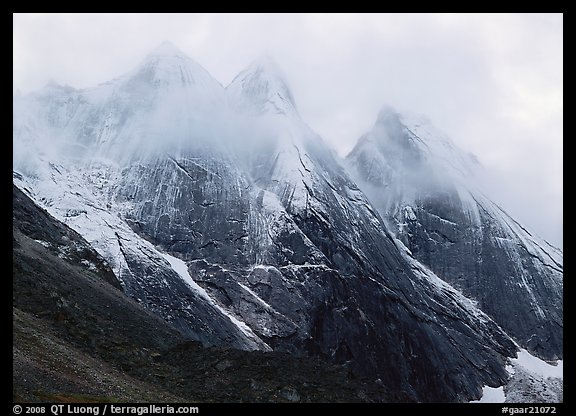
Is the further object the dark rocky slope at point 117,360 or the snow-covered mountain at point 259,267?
the snow-covered mountain at point 259,267

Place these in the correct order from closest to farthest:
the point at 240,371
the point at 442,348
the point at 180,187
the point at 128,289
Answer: the point at 240,371 < the point at 128,289 < the point at 442,348 < the point at 180,187

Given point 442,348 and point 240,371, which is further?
point 442,348

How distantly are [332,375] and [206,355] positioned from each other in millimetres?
15283

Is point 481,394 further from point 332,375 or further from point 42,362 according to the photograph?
point 42,362

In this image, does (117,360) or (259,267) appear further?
(259,267)

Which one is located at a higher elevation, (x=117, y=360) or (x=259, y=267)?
(x=117, y=360)

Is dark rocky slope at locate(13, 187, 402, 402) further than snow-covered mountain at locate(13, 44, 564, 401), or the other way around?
snow-covered mountain at locate(13, 44, 564, 401)

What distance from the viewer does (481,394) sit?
554ft

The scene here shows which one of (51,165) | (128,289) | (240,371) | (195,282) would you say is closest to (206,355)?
(240,371)

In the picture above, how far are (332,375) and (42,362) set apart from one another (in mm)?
34282

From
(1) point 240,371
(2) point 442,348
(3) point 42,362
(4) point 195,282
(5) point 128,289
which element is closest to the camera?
(3) point 42,362
